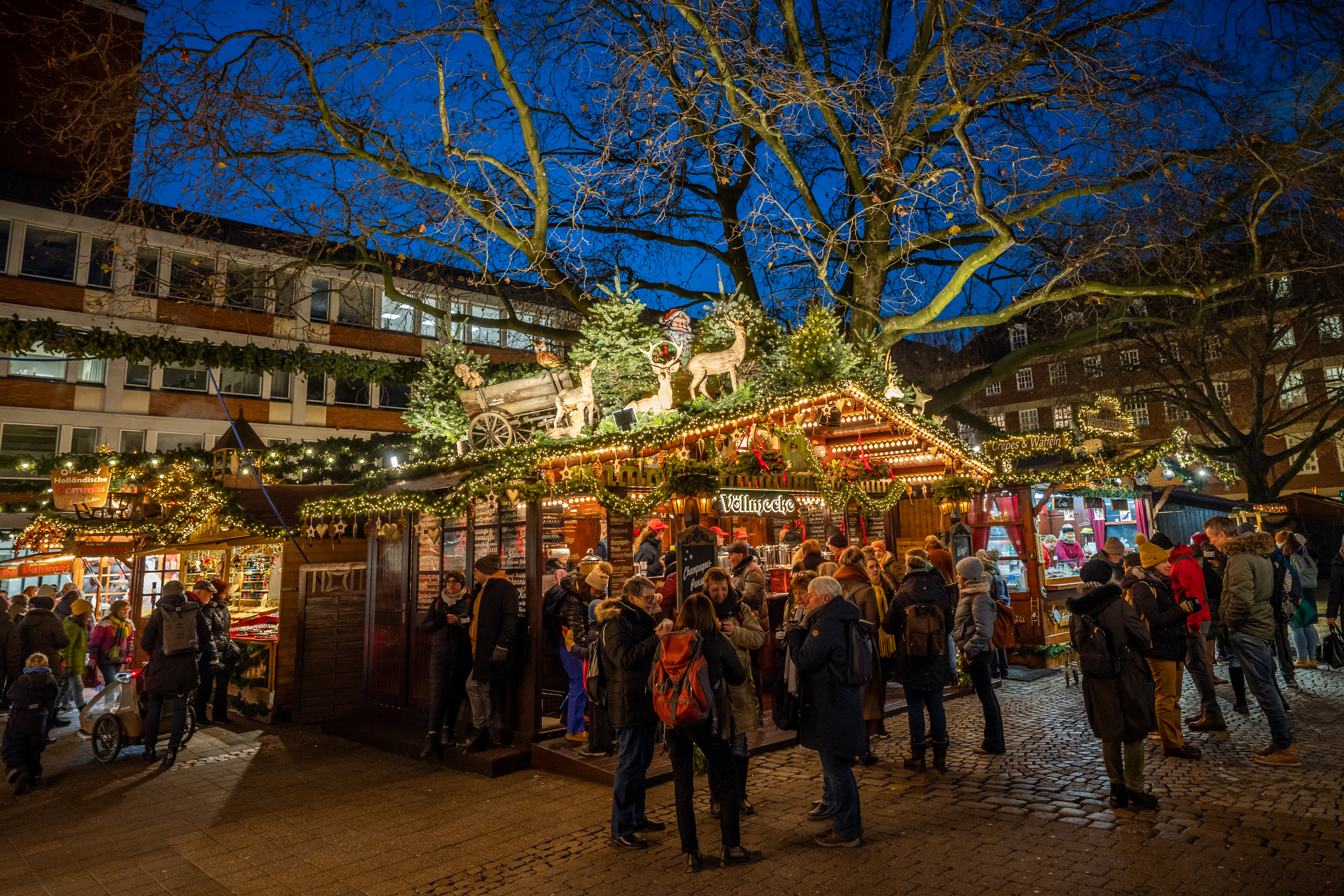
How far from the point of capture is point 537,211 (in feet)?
40.1

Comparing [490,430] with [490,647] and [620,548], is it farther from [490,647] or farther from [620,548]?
[620,548]

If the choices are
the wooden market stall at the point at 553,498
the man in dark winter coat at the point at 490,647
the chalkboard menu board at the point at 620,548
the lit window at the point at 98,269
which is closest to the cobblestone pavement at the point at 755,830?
the man in dark winter coat at the point at 490,647

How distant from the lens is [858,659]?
4.90 meters

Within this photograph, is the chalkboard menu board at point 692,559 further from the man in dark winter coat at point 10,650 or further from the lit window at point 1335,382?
the lit window at point 1335,382

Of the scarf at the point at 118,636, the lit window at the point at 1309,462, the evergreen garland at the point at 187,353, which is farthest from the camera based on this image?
the lit window at the point at 1309,462

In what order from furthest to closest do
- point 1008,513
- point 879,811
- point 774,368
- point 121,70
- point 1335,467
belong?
point 1335,467 → point 1008,513 → point 774,368 → point 121,70 → point 879,811

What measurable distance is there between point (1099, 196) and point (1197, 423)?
746 inches

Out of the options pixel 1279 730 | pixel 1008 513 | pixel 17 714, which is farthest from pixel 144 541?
pixel 1279 730

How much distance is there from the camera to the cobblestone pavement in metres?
4.39

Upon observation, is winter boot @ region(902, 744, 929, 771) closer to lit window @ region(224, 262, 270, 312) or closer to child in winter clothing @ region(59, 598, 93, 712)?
lit window @ region(224, 262, 270, 312)

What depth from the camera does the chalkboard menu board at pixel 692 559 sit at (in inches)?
313

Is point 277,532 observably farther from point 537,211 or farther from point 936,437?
point 936,437

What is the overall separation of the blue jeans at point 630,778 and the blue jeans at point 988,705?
350cm

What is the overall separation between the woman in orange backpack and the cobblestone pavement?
0.43ft
